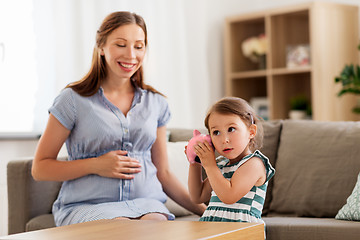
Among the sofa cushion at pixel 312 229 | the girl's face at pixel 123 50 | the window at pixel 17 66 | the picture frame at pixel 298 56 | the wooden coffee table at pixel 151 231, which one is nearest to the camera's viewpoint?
the wooden coffee table at pixel 151 231

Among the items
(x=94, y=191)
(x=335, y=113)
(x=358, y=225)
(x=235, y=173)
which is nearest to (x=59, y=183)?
(x=94, y=191)

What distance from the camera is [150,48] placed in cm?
417

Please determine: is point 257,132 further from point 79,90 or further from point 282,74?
point 282,74

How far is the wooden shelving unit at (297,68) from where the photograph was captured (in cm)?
417

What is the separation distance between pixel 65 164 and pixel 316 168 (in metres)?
1.04

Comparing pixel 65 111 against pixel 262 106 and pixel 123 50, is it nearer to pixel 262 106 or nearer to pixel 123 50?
pixel 123 50

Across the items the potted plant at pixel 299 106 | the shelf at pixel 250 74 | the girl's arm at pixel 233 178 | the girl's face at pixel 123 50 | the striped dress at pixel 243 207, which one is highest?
the girl's face at pixel 123 50

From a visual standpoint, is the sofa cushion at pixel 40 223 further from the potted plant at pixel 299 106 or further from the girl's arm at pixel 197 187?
the potted plant at pixel 299 106

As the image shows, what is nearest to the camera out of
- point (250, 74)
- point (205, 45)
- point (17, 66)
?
point (17, 66)

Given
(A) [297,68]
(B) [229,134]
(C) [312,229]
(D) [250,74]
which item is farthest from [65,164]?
(D) [250,74]

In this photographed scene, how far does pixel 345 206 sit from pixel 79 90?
109cm

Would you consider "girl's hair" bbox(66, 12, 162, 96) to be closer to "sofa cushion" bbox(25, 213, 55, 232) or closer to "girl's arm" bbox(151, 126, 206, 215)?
"girl's arm" bbox(151, 126, 206, 215)

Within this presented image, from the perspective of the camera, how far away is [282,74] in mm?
4551

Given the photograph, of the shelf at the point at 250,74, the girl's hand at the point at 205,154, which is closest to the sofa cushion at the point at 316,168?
the girl's hand at the point at 205,154
